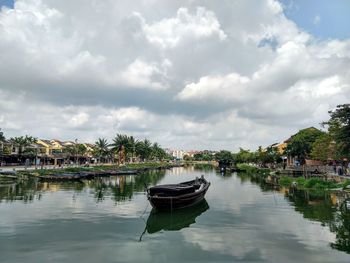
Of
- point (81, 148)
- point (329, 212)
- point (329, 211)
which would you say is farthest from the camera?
point (81, 148)

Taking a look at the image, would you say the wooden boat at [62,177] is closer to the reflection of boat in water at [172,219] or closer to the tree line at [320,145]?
the reflection of boat in water at [172,219]

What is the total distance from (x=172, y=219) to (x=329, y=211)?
1520 centimetres

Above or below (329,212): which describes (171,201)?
above

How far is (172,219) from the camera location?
89.0 feet

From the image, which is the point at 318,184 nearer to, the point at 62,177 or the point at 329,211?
the point at 329,211

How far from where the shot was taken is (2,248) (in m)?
17.6

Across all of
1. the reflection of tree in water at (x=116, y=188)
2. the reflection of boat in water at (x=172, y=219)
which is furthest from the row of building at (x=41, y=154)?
the reflection of boat in water at (x=172, y=219)

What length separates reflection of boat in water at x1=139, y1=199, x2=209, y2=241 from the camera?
24109 millimetres

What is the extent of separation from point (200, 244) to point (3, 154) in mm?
90811

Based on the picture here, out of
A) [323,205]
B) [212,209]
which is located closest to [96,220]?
[212,209]

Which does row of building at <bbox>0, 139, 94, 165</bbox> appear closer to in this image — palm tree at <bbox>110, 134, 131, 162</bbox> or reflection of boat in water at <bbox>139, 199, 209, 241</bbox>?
palm tree at <bbox>110, 134, 131, 162</bbox>

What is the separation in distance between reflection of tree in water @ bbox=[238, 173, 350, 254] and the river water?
75 mm

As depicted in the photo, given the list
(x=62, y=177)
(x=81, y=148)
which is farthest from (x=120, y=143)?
(x=62, y=177)

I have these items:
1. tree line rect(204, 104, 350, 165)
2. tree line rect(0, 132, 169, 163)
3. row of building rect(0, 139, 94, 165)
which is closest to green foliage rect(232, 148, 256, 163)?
tree line rect(204, 104, 350, 165)
